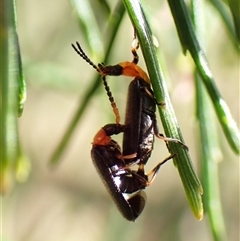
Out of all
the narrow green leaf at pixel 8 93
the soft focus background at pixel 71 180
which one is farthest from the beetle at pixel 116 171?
the soft focus background at pixel 71 180

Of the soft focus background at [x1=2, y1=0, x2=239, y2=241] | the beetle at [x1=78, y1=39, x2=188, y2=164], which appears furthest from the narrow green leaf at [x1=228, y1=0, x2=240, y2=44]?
the soft focus background at [x1=2, y1=0, x2=239, y2=241]

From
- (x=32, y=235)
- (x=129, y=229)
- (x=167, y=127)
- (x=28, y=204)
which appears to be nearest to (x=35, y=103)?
(x=28, y=204)

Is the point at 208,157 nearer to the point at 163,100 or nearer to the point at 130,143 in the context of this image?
the point at 130,143

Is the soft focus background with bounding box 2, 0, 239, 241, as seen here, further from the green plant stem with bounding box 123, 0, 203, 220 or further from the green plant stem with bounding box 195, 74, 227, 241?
the green plant stem with bounding box 123, 0, 203, 220

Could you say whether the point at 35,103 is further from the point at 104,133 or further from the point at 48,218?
the point at 104,133

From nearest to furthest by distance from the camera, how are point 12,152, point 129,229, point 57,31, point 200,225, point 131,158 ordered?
1. point 12,152
2. point 131,158
3. point 129,229
4. point 57,31
5. point 200,225

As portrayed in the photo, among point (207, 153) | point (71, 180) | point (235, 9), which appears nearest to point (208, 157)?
point (207, 153)

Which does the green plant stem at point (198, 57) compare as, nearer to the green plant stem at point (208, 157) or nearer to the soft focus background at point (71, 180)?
the green plant stem at point (208, 157)
